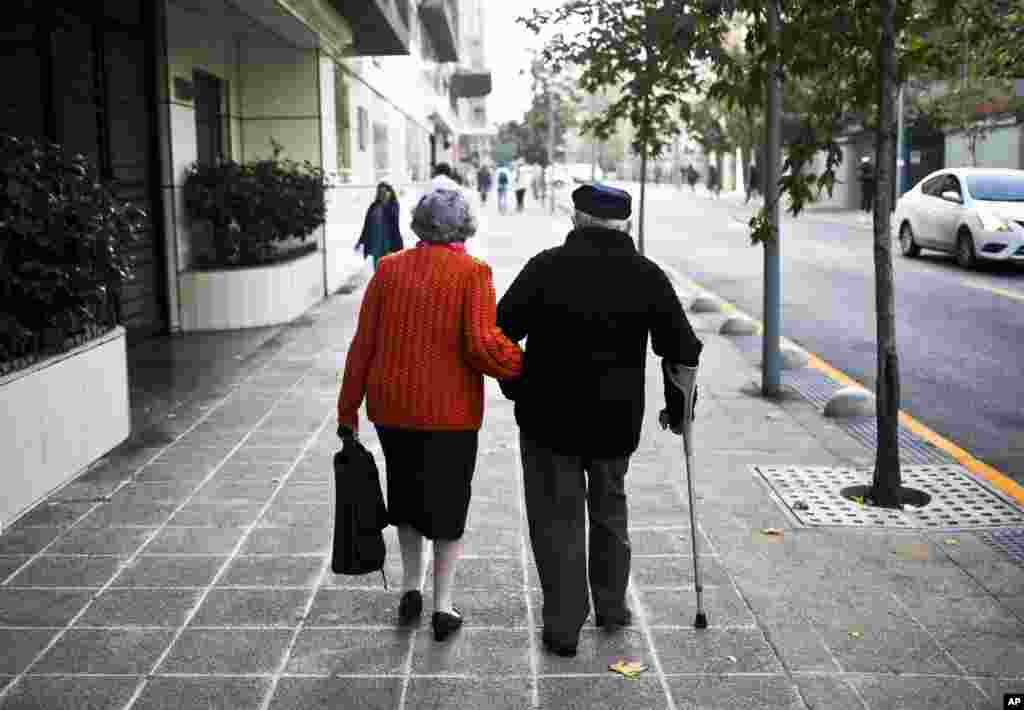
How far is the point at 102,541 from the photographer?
5957 mm

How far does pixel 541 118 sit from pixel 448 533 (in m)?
54.7

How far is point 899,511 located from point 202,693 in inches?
147

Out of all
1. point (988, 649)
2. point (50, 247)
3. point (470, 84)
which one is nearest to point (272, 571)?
point (50, 247)

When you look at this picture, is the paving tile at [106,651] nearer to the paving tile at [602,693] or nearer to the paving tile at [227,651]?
the paving tile at [227,651]

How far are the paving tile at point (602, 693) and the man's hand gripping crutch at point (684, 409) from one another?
1.84 feet

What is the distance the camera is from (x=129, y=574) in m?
5.47

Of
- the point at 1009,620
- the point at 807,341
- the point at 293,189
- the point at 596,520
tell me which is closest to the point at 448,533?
the point at 596,520

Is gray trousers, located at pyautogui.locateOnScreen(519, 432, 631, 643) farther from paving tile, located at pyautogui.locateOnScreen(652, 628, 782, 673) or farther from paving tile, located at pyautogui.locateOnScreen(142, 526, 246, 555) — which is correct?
paving tile, located at pyautogui.locateOnScreen(142, 526, 246, 555)

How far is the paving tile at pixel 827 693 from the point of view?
4.11 metres

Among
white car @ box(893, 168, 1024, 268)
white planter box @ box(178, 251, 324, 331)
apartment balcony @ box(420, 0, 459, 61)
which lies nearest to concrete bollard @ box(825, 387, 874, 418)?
white planter box @ box(178, 251, 324, 331)

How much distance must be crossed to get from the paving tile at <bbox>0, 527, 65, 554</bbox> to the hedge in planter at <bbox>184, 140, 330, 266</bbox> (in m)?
7.47

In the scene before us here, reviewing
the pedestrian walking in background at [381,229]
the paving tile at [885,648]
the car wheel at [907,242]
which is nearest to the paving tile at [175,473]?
the paving tile at [885,648]

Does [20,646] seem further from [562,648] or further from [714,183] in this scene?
[714,183]

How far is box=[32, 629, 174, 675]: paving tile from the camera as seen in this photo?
14.6 feet
